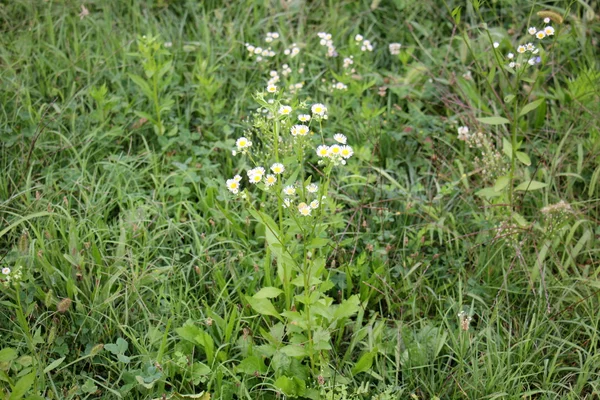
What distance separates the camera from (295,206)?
190 centimetres

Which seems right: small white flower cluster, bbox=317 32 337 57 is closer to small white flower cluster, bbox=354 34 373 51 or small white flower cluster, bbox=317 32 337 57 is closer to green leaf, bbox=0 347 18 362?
small white flower cluster, bbox=354 34 373 51

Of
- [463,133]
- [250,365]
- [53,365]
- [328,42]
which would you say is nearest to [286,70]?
[328,42]

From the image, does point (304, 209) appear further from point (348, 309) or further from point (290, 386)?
point (290, 386)

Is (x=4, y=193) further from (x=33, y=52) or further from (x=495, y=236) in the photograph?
(x=495, y=236)

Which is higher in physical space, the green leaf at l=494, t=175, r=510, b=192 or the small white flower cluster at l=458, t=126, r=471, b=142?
the green leaf at l=494, t=175, r=510, b=192

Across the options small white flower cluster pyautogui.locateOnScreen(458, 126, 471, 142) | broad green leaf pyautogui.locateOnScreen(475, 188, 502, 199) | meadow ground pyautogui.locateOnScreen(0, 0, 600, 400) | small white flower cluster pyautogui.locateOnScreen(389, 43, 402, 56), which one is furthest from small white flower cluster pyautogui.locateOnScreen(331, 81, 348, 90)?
broad green leaf pyautogui.locateOnScreen(475, 188, 502, 199)

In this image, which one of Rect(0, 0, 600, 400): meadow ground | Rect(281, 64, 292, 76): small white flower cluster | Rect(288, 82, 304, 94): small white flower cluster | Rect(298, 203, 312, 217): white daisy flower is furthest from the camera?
Rect(281, 64, 292, 76): small white flower cluster

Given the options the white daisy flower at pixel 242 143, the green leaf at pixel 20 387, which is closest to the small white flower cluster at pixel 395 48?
the white daisy flower at pixel 242 143

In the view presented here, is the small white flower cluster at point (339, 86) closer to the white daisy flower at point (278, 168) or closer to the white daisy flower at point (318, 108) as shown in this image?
the white daisy flower at point (318, 108)

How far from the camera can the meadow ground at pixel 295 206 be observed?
2047 mm

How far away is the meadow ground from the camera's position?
80.6 inches

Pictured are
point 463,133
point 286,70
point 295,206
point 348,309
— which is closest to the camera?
point 295,206

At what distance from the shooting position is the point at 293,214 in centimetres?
180

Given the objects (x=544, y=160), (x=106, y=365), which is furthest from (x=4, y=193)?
(x=544, y=160)
